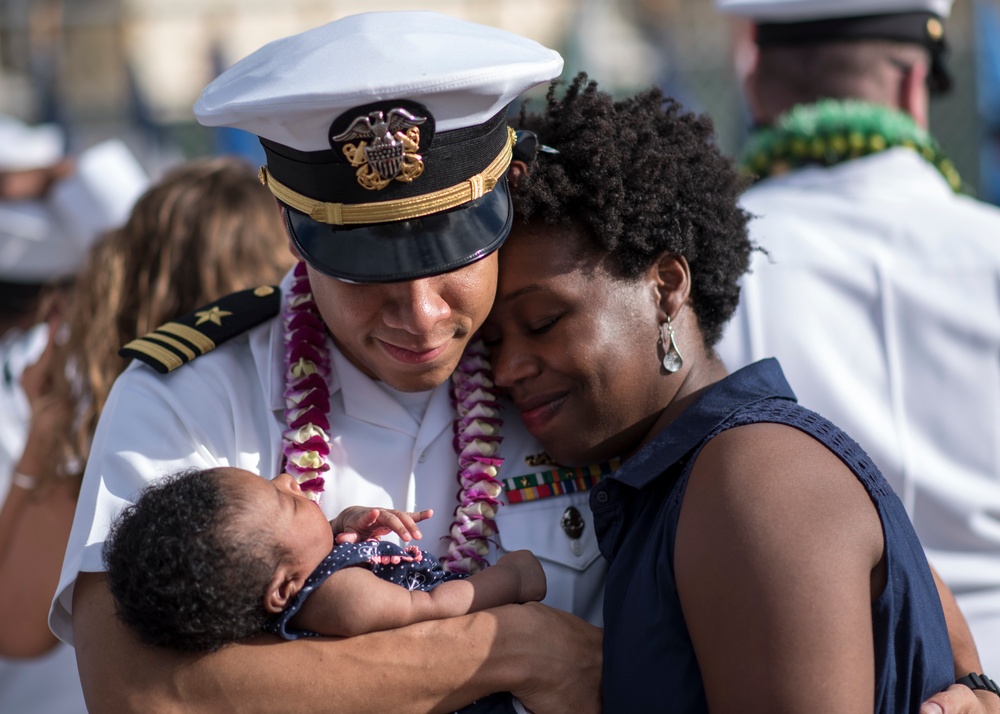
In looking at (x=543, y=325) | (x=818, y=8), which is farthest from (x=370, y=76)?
(x=818, y=8)

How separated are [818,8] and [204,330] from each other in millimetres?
2580

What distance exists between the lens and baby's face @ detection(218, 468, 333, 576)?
2.19 meters

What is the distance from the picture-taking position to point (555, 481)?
2.71 m

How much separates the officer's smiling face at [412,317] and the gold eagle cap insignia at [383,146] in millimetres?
207

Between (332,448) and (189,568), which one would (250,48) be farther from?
(189,568)

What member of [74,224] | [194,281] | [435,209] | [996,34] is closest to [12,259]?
[74,224]

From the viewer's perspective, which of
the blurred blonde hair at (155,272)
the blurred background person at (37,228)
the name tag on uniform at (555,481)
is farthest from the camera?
the blurred background person at (37,228)

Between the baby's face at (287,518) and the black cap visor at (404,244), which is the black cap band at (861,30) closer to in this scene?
the black cap visor at (404,244)

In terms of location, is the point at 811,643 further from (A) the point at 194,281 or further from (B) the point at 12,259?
(B) the point at 12,259

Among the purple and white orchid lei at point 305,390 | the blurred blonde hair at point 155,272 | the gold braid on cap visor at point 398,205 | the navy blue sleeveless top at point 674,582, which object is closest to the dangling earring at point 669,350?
the navy blue sleeveless top at point 674,582

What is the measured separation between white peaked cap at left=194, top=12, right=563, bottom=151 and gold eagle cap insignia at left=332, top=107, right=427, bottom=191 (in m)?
0.04

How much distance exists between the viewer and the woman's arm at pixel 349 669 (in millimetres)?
2197

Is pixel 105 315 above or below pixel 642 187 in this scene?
below

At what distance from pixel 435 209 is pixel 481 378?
512mm
